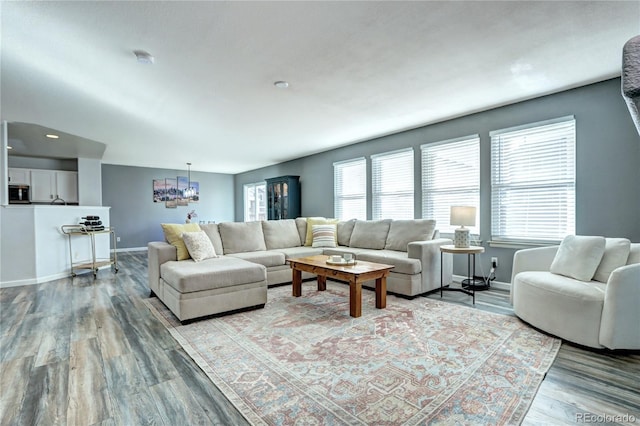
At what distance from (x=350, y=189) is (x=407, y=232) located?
6.61 feet

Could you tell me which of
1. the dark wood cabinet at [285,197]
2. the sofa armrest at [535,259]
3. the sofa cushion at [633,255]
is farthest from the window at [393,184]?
the sofa cushion at [633,255]

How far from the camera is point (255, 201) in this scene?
9.64 metres

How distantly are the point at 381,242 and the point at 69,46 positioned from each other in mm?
4070

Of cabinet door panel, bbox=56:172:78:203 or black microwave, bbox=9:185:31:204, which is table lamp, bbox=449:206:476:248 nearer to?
cabinet door panel, bbox=56:172:78:203

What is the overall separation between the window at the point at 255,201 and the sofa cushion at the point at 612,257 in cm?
768

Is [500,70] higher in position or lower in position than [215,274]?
higher

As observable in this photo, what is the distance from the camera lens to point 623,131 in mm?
3084

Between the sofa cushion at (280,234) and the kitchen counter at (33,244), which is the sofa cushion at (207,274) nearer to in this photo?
the sofa cushion at (280,234)

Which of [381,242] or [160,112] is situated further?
[381,242]

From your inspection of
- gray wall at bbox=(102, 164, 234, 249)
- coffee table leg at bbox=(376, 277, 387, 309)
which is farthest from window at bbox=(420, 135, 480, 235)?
gray wall at bbox=(102, 164, 234, 249)

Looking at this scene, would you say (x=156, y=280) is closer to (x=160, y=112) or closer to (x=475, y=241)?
(x=160, y=112)

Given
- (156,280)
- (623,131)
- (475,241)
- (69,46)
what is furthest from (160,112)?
(623,131)

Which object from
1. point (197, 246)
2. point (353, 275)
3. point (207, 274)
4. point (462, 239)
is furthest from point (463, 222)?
point (197, 246)

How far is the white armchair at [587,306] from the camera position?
2.12 meters
